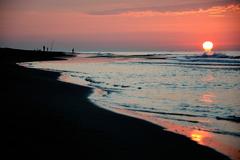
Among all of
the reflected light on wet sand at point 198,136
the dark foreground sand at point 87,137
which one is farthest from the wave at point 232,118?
the dark foreground sand at point 87,137

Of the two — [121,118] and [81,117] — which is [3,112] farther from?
[121,118]

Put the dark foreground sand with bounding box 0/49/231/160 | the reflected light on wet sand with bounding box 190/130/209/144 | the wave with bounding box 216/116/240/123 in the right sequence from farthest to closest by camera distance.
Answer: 1. the wave with bounding box 216/116/240/123
2. the reflected light on wet sand with bounding box 190/130/209/144
3. the dark foreground sand with bounding box 0/49/231/160

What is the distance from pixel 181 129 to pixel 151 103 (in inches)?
172

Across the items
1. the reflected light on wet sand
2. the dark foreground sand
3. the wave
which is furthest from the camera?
the wave

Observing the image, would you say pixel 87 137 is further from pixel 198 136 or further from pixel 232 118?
pixel 232 118

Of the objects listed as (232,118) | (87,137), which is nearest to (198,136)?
(232,118)

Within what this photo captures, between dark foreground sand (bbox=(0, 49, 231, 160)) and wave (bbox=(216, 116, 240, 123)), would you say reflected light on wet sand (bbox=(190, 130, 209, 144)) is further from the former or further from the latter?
wave (bbox=(216, 116, 240, 123))

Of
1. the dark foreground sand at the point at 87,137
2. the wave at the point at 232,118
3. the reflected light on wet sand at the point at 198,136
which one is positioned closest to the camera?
the dark foreground sand at the point at 87,137

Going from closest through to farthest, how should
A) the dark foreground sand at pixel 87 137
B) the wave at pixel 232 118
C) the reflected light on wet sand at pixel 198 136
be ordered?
the dark foreground sand at pixel 87 137, the reflected light on wet sand at pixel 198 136, the wave at pixel 232 118

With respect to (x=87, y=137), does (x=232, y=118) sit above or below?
above

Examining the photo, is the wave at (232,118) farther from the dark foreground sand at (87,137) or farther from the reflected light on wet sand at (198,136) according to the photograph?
the dark foreground sand at (87,137)

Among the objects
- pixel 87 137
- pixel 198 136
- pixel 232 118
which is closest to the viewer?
pixel 87 137

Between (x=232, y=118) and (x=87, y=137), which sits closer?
(x=87, y=137)

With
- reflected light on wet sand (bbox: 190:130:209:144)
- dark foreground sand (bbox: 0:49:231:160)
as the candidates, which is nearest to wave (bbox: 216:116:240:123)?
reflected light on wet sand (bbox: 190:130:209:144)
